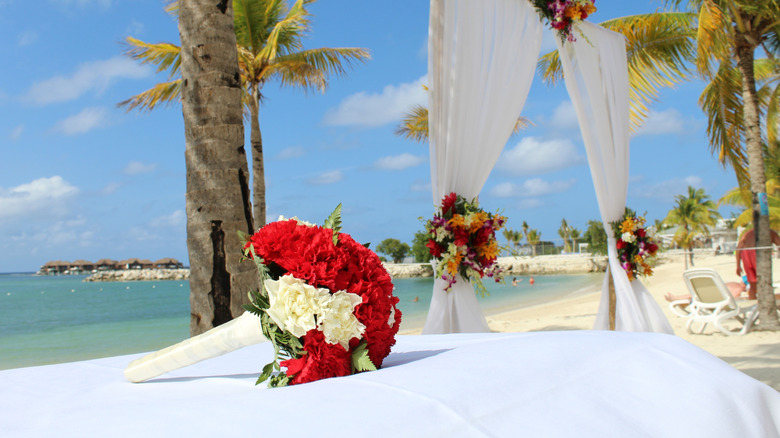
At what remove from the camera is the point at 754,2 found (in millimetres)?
5922

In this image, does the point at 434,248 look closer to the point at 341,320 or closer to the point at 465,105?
the point at 465,105

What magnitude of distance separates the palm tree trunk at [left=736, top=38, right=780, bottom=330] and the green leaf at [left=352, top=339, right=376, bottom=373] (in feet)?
21.7

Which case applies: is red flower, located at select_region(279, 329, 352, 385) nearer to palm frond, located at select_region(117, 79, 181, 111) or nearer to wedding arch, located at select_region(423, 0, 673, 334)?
wedding arch, located at select_region(423, 0, 673, 334)

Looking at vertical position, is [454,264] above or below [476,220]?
below

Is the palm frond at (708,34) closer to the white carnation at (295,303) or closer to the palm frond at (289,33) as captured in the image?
the white carnation at (295,303)

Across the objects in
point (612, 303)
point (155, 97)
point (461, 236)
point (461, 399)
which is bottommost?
point (612, 303)

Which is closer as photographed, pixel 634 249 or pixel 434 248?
pixel 434 248

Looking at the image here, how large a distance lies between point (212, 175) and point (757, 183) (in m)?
6.43

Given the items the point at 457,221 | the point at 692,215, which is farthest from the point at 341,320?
the point at 692,215

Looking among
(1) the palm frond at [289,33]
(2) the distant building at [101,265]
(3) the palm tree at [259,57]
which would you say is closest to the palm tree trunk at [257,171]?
(3) the palm tree at [259,57]

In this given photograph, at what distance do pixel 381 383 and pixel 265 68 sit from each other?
1110cm

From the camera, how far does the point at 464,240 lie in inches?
143

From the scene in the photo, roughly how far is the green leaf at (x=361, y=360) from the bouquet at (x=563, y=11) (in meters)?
3.77

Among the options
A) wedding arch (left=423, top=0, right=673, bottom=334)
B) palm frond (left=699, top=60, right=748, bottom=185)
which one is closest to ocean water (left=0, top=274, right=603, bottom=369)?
palm frond (left=699, top=60, right=748, bottom=185)
